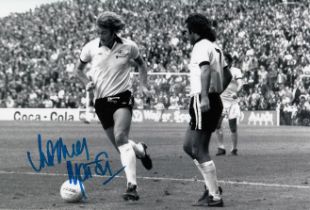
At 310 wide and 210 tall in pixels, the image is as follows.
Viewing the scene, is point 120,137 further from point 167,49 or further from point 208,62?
point 167,49

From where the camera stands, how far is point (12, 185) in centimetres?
1138

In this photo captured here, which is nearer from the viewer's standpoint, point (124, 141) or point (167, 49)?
point (124, 141)

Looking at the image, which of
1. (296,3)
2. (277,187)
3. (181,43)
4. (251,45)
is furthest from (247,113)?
(277,187)

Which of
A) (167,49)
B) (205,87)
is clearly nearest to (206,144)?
Answer: (205,87)

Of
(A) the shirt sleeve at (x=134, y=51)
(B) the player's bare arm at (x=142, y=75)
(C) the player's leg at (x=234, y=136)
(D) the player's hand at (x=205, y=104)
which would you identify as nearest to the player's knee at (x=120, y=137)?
(B) the player's bare arm at (x=142, y=75)

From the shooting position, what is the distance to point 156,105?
4612 centimetres

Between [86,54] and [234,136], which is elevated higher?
[86,54]

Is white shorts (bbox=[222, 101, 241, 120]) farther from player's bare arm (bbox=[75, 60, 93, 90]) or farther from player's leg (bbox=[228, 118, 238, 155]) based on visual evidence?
player's bare arm (bbox=[75, 60, 93, 90])

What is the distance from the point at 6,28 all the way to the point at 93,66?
53084 millimetres

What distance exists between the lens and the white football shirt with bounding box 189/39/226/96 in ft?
29.7

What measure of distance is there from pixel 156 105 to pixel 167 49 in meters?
5.93

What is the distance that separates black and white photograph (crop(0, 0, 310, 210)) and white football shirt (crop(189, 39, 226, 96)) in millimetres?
14

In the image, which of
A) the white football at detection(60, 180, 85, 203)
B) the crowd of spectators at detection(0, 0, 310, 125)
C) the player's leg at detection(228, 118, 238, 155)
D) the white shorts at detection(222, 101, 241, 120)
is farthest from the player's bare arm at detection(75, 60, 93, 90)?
the crowd of spectators at detection(0, 0, 310, 125)

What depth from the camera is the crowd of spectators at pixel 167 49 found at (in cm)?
4378
